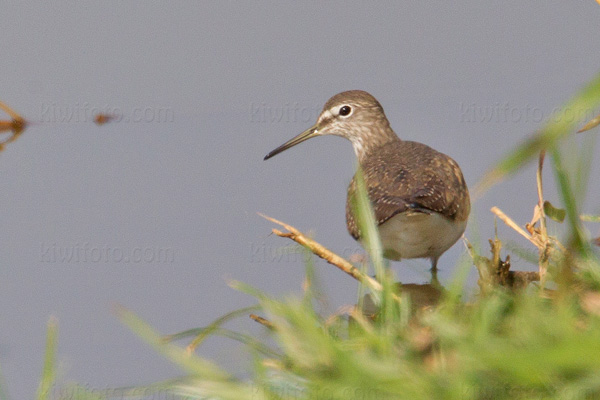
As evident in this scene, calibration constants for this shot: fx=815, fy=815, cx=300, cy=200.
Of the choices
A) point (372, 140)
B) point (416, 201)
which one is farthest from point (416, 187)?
point (372, 140)

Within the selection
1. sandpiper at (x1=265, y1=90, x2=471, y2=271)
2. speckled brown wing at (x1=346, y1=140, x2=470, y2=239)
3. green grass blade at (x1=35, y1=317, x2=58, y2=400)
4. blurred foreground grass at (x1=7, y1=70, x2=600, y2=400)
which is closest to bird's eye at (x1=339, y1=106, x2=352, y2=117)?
sandpiper at (x1=265, y1=90, x2=471, y2=271)

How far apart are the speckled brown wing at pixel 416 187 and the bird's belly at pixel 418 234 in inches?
3.1

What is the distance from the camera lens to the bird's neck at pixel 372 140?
8.47m

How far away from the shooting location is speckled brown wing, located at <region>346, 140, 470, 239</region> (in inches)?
226

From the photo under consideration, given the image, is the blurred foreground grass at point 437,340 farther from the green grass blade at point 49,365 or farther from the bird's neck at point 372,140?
the bird's neck at point 372,140

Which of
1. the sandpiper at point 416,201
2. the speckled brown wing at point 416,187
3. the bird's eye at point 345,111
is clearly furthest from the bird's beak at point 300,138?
the speckled brown wing at point 416,187

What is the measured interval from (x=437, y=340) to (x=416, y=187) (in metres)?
3.33

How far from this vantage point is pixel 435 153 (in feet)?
21.9

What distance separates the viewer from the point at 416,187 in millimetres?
5906

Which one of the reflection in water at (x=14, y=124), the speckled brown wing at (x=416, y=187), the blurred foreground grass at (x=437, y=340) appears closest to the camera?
the blurred foreground grass at (x=437, y=340)

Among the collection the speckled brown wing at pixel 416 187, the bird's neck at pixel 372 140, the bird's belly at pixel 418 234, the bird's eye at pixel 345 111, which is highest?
the bird's eye at pixel 345 111

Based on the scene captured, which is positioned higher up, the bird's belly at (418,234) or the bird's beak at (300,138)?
the bird's beak at (300,138)

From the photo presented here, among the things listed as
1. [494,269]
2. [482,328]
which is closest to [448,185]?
[494,269]

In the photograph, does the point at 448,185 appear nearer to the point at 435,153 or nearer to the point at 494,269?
the point at 435,153
